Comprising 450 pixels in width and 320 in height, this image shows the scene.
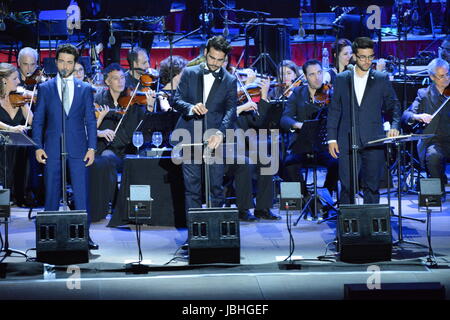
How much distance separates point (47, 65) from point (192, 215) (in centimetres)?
340

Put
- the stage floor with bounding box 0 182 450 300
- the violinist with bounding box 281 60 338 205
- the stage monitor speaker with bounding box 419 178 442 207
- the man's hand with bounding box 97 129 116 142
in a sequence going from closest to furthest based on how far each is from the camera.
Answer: the stage floor with bounding box 0 182 450 300, the stage monitor speaker with bounding box 419 178 442 207, the violinist with bounding box 281 60 338 205, the man's hand with bounding box 97 129 116 142

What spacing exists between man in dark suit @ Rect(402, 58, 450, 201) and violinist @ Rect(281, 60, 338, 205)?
3.93 ft

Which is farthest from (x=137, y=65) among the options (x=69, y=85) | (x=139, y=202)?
(x=139, y=202)

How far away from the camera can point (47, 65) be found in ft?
26.2

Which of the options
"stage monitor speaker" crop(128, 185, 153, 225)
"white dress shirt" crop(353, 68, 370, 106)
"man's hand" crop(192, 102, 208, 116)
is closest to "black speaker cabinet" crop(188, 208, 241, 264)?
"stage monitor speaker" crop(128, 185, 153, 225)

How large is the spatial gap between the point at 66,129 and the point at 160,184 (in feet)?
4.97

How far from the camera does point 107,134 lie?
25.8 feet

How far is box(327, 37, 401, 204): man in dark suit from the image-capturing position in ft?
20.6

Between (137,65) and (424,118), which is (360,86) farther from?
(137,65)

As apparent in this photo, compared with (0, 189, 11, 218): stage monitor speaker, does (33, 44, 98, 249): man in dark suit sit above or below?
above

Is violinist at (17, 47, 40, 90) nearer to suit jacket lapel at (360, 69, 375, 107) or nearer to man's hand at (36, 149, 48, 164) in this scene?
man's hand at (36, 149, 48, 164)

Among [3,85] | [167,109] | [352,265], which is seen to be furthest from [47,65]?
[352,265]
